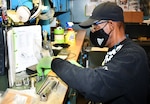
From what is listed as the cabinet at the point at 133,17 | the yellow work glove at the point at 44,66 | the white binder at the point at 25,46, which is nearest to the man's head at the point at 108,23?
the yellow work glove at the point at 44,66

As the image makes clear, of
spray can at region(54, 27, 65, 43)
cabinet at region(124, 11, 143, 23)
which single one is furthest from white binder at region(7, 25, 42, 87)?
cabinet at region(124, 11, 143, 23)

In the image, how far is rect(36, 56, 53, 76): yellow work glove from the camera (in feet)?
4.76

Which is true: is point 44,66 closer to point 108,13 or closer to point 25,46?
point 25,46

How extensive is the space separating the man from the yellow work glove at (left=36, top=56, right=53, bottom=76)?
0.15m

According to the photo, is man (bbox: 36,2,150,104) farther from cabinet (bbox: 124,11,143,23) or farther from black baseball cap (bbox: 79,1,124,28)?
cabinet (bbox: 124,11,143,23)

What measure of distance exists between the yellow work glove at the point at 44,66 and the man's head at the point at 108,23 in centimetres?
35

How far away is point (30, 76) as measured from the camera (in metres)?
1.67

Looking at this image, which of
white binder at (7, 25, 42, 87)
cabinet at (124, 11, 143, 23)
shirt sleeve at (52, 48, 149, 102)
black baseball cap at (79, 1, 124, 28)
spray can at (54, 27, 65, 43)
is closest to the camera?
shirt sleeve at (52, 48, 149, 102)

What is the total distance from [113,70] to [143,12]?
127 inches

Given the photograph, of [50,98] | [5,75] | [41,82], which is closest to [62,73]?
[50,98]

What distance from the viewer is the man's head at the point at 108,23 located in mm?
1383

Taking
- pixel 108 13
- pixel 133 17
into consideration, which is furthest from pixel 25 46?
pixel 133 17

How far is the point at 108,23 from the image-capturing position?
1.40 metres

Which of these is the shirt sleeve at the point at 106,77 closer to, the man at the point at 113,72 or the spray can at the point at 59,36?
the man at the point at 113,72
